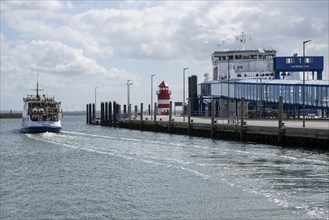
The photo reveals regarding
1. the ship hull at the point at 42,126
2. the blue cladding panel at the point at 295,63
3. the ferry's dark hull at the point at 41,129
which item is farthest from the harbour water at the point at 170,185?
the blue cladding panel at the point at 295,63

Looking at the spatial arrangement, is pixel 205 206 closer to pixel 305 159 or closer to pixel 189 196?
pixel 189 196

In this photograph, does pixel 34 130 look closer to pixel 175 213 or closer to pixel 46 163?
pixel 46 163

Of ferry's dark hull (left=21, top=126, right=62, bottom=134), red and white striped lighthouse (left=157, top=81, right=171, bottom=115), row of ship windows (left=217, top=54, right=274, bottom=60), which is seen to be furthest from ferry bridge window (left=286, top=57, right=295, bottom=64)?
ferry's dark hull (left=21, top=126, right=62, bottom=134)

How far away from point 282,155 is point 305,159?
3281 millimetres

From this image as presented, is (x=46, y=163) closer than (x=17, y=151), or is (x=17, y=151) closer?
(x=46, y=163)

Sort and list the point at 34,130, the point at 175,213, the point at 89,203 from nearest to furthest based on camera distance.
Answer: the point at 175,213 → the point at 89,203 → the point at 34,130

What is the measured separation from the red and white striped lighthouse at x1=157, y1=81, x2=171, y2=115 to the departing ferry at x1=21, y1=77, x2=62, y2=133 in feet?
81.7

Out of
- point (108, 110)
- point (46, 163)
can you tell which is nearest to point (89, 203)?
point (46, 163)

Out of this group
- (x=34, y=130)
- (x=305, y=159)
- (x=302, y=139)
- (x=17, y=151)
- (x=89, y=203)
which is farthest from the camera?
(x=34, y=130)

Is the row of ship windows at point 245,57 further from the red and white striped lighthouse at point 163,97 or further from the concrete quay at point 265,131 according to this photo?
the concrete quay at point 265,131

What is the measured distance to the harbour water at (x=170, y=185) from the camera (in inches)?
893

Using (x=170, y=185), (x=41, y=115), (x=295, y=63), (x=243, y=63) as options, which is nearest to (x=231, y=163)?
(x=170, y=185)

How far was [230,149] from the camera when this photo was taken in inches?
1877

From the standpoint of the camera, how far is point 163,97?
111 m
